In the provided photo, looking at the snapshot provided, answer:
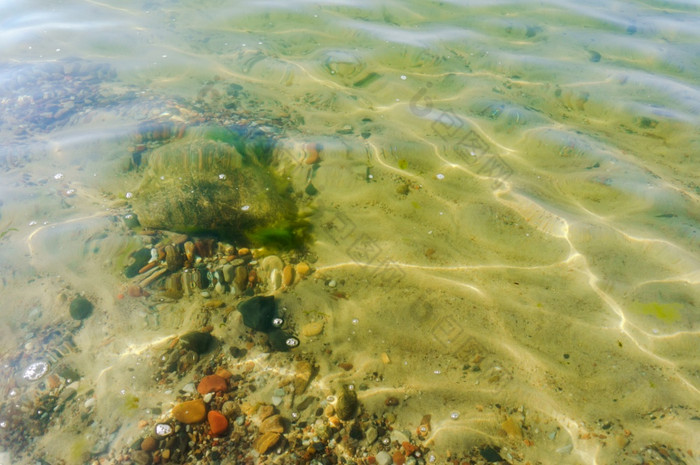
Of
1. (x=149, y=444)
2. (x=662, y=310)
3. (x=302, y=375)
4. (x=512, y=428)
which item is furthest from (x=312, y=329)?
(x=662, y=310)

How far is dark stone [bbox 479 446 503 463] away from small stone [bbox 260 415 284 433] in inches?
55.3

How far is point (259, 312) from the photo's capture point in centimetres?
352

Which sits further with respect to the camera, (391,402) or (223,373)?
(223,373)

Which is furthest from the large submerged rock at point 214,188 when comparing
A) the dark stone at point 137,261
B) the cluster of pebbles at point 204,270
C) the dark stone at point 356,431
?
the dark stone at point 356,431

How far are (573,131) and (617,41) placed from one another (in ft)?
10.0

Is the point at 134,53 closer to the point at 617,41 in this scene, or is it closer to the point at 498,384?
the point at 498,384

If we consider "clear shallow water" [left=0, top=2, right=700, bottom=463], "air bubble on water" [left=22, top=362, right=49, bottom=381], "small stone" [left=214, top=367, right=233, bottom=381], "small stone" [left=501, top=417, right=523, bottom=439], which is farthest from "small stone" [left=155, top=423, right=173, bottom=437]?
"small stone" [left=501, top=417, right=523, bottom=439]

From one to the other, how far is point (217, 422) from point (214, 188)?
2.43 metres

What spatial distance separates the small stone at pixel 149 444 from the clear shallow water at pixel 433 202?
0.21 meters

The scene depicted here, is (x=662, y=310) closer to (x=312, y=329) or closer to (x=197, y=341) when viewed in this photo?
(x=312, y=329)

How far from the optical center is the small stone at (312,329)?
3.45m

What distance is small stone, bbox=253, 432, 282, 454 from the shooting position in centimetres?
282

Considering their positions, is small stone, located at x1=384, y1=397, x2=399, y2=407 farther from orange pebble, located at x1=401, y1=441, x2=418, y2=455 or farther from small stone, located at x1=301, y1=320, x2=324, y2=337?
small stone, located at x1=301, y1=320, x2=324, y2=337

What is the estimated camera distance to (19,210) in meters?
4.30
